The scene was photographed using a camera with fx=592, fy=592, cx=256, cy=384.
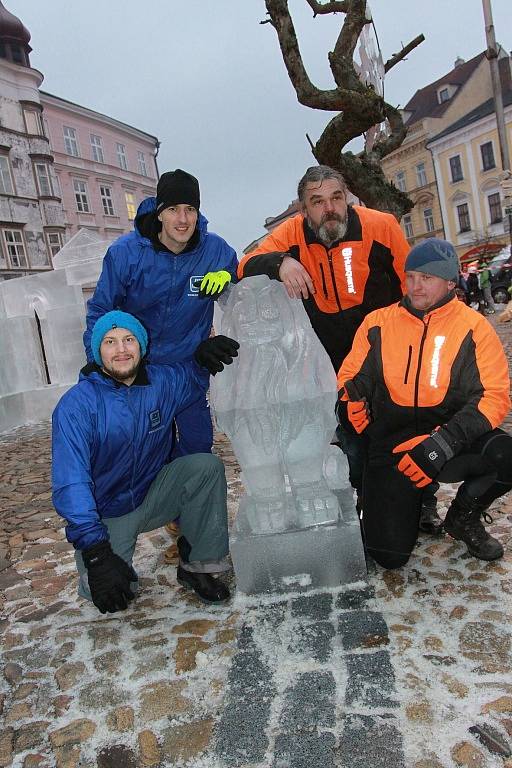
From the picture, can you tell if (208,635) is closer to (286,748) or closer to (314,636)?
(314,636)

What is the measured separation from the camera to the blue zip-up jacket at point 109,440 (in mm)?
2412

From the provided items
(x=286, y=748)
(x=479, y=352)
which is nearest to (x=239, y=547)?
(x=286, y=748)

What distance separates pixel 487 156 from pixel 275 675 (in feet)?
111

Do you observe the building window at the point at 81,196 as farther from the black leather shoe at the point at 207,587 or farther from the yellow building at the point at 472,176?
the black leather shoe at the point at 207,587

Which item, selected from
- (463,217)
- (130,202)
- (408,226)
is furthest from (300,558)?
(408,226)

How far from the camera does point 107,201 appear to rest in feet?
105

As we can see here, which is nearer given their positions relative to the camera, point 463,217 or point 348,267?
point 348,267

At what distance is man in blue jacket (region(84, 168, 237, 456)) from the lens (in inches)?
113

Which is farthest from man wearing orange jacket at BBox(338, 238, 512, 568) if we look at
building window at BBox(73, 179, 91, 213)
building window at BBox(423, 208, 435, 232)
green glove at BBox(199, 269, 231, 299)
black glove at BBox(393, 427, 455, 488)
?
building window at BBox(423, 208, 435, 232)

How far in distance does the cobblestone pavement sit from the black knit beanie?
191cm

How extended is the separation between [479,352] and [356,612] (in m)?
1.25

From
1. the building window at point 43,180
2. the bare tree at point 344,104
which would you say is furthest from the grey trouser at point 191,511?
the building window at point 43,180

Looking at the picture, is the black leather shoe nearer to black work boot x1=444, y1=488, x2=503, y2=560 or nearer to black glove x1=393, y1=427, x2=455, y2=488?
black glove x1=393, y1=427, x2=455, y2=488

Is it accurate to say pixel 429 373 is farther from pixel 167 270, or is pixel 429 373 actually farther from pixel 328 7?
pixel 328 7
